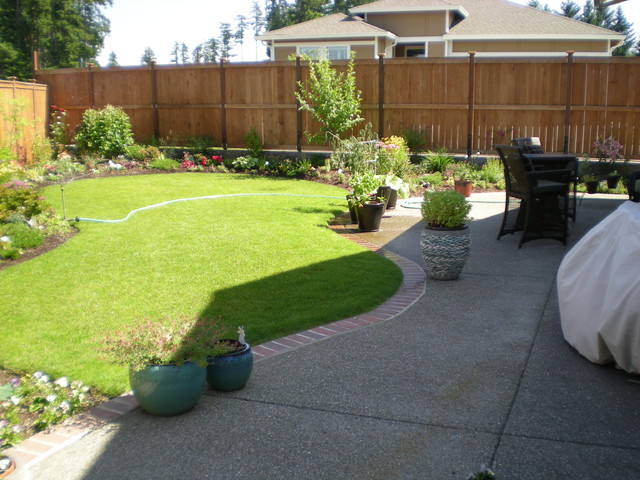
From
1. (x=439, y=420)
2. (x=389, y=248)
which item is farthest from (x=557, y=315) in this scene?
(x=389, y=248)

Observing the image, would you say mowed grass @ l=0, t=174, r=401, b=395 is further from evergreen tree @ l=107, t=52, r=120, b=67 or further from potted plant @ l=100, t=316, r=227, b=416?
evergreen tree @ l=107, t=52, r=120, b=67

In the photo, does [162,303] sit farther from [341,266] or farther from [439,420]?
[439,420]

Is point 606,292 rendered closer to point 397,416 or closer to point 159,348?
point 397,416

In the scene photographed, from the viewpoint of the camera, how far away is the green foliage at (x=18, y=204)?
870 centimetres

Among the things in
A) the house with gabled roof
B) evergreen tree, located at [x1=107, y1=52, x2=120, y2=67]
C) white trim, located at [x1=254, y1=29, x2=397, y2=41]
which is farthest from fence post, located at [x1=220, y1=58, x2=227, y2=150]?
evergreen tree, located at [x1=107, y1=52, x2=120, y2=67]

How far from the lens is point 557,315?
538 cm

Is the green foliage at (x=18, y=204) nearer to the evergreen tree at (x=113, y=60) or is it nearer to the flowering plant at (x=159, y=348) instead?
the flowering plant at (x=159, y=348)

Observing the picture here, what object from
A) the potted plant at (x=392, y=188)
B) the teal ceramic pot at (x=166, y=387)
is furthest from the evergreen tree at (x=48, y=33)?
the teal ceramic pot at (x=166, y=387)

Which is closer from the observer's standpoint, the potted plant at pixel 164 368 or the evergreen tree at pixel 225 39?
the potted plant at pixel 164 368

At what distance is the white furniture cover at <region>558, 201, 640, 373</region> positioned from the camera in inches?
156

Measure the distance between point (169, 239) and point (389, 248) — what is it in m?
2.77

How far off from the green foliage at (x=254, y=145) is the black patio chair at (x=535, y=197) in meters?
8.68

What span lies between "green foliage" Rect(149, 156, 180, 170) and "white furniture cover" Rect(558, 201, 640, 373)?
1232 centimetres

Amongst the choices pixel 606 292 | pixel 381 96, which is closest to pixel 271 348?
pixel 606 292
